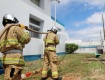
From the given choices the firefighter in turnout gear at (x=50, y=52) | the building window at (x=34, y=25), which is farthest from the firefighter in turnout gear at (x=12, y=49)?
the building window at (x=34, y=25)

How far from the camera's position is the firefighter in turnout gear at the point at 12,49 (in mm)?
4266

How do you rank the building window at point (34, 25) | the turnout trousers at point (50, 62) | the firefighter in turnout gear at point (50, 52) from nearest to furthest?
the turnout trousers at point (50, 62) < the firefighter in turnout gear at point (50, 52) < the building window at point (34, 25)

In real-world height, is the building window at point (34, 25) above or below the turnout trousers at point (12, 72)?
above

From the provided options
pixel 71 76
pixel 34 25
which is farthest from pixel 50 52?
pixel 34 25

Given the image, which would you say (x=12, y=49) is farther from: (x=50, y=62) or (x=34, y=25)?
(x=34, y=25)

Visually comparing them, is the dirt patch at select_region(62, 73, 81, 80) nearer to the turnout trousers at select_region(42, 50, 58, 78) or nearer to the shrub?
the turnout trousers at select_region(42, 50, 58, 78)

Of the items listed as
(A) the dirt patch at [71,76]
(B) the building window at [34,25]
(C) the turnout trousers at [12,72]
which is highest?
(B) the building window at [34,25]

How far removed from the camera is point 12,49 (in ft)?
14.2

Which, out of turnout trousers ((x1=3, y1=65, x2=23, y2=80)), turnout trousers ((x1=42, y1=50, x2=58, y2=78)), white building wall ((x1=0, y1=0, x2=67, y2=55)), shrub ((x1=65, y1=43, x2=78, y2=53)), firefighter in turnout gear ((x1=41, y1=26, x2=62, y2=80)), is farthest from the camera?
shrub ((x1=65, y1=43, x2=78, y2=53))

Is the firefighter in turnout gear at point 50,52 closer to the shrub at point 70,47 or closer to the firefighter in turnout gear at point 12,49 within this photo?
the firefighter in turnout gear at point 12,49

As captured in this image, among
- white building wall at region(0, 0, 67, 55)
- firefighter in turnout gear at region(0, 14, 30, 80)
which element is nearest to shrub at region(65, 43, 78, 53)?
white building wall at region(0, 0, 67, 55)

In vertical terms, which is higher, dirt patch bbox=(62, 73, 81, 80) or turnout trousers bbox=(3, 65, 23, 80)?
turnout trousers bbox=(3, 65, 23, 80)

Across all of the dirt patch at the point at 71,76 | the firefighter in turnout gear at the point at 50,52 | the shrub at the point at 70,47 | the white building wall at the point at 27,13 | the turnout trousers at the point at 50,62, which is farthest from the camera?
the shrub at the point at 70,47

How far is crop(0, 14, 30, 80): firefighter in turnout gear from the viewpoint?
14.0 ft
